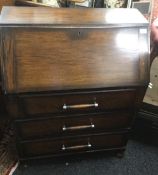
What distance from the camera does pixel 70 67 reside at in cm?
107

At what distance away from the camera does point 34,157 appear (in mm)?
1385

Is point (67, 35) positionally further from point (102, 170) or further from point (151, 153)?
point (151, 153)

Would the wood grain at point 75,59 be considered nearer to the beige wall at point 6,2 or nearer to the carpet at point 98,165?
the beige wall at point 6,2

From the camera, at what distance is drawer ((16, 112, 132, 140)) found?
3.94ft

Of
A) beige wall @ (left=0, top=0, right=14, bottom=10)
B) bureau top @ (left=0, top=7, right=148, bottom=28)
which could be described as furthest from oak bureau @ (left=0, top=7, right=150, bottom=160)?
beige wall @ (left=0, top=0, right=14, bottom=10)

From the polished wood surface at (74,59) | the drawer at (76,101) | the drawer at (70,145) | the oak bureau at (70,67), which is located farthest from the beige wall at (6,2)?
the drawer at (70,145)

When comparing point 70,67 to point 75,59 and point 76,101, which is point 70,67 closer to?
point 75,59

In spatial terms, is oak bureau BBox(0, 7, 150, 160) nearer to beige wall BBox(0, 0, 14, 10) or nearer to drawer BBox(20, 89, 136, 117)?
drawer BBox(20, 89, 136, 117)

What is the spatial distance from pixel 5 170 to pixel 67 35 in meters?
0.90

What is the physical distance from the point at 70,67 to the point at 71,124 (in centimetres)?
33

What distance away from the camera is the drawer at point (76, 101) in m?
1.08

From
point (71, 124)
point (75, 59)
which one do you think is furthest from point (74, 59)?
point (71, 124)

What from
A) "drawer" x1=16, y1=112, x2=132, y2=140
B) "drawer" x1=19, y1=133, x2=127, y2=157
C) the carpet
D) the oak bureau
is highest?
the oak bureau

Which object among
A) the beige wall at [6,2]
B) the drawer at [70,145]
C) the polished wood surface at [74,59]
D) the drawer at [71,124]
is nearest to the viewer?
the polished wood surface at [74,59]
